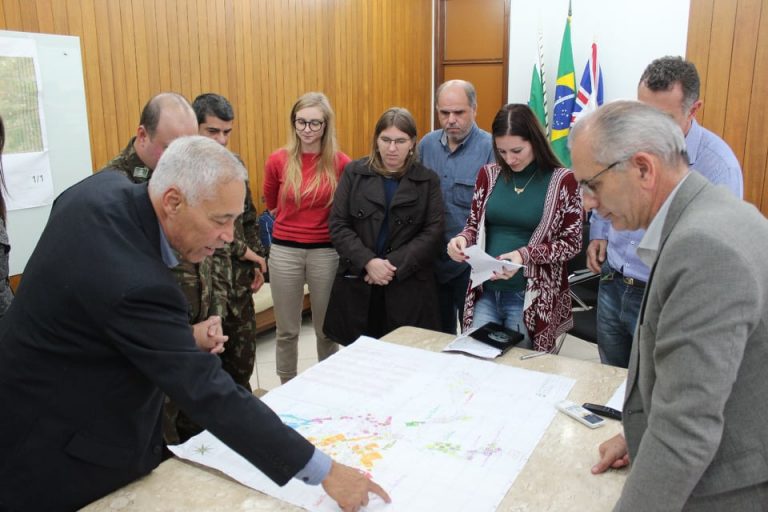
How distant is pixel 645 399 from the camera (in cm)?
114

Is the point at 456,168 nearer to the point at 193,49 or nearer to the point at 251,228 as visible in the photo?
the point at 251,228

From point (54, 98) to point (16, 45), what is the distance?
0.32 meters

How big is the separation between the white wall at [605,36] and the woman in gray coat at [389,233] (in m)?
3.19

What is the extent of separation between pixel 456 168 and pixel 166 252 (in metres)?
2.11

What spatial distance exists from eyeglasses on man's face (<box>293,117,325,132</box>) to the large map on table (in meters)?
1.54

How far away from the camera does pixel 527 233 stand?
2527mm

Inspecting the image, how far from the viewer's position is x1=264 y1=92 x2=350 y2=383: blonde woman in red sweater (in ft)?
10.6

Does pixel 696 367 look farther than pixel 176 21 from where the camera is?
No

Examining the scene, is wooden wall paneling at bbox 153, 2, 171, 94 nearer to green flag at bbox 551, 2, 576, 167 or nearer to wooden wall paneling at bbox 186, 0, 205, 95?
wooden wall paneling at bbox 186, 0, 205, 95

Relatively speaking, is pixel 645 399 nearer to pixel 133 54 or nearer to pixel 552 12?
pixel 133 54

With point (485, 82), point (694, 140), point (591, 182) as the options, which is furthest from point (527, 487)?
point (485, 82)

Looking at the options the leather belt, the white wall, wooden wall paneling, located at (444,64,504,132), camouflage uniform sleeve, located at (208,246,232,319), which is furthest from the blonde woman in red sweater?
wooden wall paneling, located at (444,64,504,132)

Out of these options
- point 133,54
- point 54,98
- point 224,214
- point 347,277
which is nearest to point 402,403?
point 224,214

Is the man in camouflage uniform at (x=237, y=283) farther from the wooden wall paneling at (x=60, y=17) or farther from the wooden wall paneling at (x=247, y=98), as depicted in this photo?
the wooden wall paneling at (x=247, y=98)
